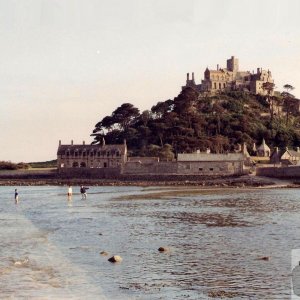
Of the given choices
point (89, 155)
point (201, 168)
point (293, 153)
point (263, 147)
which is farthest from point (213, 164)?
point (89, 155)

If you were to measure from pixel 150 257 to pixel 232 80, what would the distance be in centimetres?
12174

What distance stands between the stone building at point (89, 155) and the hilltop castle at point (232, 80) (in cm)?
3871

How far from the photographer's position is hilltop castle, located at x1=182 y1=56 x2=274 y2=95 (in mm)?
131750

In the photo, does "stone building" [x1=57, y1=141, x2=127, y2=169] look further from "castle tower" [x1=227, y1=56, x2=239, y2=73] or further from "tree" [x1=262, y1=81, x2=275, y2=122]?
"castle tower" [x1=227, y1=56, x2=239, y2=73]

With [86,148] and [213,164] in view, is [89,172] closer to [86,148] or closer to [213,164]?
[86,148]

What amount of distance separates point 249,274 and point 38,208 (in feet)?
90.9

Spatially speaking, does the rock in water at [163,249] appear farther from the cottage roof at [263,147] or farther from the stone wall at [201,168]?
the cottage roof at [263,147]

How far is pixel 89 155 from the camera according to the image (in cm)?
9812

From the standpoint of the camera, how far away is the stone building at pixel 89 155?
315 ft

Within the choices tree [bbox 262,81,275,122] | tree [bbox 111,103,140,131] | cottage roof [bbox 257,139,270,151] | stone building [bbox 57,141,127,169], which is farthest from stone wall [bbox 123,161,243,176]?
tree [bbox 262,81,275,122]

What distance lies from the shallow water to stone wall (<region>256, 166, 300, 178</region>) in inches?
1881

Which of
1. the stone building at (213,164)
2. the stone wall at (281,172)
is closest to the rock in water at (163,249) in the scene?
the stone wall at (281,172)

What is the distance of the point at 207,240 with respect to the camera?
2092 cm

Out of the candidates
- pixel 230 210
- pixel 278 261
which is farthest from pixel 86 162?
pixel 278 261
